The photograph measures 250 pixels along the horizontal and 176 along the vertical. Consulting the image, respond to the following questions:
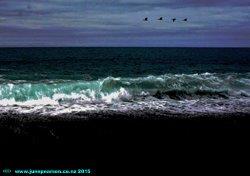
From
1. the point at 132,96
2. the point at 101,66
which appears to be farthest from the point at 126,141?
the point at 101,66

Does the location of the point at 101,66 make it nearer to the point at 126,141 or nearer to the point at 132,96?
the point at 132,96

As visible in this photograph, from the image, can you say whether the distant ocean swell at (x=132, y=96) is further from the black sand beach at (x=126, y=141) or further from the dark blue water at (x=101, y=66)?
the dark blue water at (x=101, y=66)

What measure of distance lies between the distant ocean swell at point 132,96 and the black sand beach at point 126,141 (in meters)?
2.03

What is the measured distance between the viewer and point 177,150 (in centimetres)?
1072

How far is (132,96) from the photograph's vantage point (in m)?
20.8

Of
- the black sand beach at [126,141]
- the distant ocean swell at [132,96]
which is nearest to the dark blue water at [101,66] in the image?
the distant ocean swell at [132,96]

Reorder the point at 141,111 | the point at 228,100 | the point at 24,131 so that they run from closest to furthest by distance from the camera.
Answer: the point at 24,131 → the point at 141,111 → the point at 228,100

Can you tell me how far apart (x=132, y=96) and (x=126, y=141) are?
9.38m

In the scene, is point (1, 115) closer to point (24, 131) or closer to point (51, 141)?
point (24, 131)

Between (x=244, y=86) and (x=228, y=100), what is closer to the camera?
(x=228, y=100)

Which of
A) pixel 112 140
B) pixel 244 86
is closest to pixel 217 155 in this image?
pixel 112 140

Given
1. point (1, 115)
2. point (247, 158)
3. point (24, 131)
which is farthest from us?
point (1, 115)

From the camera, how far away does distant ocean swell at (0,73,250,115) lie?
17.3 metres

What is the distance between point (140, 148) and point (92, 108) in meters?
6.38
